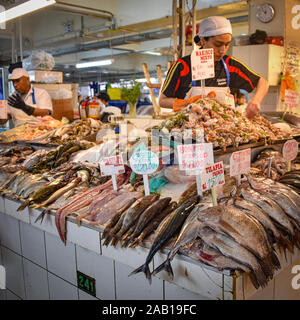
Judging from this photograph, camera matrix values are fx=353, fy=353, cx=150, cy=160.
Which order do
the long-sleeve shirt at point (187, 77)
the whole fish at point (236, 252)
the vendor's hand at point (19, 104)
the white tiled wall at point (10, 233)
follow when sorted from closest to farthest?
the whole fish at point (236, 252), the white tiled wall at point (10, 233), the long-sleeve shirt at point (187, 77), the vendor's hand at point (19, 104)

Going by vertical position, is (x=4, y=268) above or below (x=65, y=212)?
below

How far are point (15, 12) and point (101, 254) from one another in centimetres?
394

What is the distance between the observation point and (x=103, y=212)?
250cm

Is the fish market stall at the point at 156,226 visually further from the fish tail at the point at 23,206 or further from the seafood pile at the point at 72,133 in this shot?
the seafood pile at the point at 72,133

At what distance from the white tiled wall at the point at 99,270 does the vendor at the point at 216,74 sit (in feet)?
5.60

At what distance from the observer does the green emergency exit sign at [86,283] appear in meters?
2.65

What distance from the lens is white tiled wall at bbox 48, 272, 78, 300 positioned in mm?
2869

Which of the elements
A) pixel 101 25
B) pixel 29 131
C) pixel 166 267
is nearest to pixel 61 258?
pixel 166 267

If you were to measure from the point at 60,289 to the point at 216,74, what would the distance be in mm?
2810

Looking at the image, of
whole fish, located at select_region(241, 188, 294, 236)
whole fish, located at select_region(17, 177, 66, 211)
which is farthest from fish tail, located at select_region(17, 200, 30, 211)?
whole fish, located at select_region(241, 188, 294, 236)

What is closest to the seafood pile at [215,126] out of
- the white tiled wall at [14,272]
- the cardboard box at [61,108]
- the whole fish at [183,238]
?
the whole fish at [183,238]
